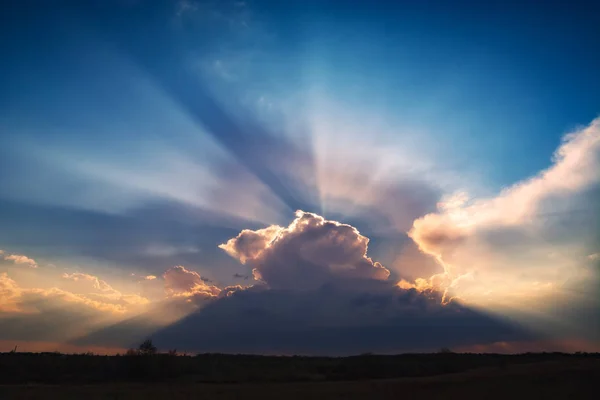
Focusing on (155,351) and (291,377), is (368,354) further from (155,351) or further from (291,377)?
(155,351)

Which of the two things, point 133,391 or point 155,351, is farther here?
point 155,351

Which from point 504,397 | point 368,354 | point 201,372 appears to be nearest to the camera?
Result: point 504,397

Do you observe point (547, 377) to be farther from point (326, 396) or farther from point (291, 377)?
point (291, 377)

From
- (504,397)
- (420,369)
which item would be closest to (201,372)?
(420,369)

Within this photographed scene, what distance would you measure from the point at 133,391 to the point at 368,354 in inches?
1376

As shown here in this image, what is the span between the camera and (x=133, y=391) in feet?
92.1

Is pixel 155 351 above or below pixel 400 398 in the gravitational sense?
above

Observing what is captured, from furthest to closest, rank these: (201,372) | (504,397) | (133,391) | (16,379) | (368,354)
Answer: (368,354), (201,372), (16,379), (133,391), (504,397)

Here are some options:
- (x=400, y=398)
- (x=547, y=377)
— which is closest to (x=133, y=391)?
(x=400, y=398)

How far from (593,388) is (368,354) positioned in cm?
3464

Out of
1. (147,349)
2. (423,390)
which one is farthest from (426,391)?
(147,349)

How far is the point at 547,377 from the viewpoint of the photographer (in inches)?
1021

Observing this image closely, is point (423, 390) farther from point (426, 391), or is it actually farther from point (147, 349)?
point (147, 349)

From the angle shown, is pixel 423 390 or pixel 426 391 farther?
pixel 423 390
